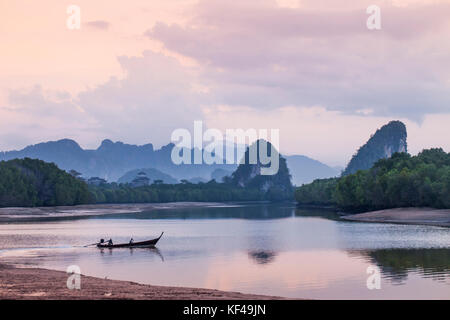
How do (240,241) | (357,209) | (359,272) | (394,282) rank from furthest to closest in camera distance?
(357,209) < (240,241) < (359,272) < (394,282)

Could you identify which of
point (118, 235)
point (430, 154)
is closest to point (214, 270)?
point (118, 235)

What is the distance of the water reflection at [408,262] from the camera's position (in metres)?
31.4

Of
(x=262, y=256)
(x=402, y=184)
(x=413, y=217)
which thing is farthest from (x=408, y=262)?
(x=402, y=184)

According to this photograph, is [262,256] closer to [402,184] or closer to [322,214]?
[402,184]

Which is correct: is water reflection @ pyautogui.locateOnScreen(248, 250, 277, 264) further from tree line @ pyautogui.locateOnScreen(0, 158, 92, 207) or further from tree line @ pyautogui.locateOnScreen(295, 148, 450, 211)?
tree line @ pyautogui.locateOnScreen(0, 158, 92, 207)

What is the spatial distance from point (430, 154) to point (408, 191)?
29651 mm

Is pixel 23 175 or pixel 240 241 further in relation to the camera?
pixel 23 175

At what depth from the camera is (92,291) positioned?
23922 millimetres

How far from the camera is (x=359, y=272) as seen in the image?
33219 millimetres

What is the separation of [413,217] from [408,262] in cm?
4900

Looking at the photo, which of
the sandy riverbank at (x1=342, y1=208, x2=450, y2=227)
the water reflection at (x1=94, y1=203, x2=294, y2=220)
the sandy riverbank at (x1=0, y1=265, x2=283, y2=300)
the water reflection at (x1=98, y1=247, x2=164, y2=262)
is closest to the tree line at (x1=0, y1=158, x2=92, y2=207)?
the water reflection at (x1=94, y1=203, x2=294, y2=220)

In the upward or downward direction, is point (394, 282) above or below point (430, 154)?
below
